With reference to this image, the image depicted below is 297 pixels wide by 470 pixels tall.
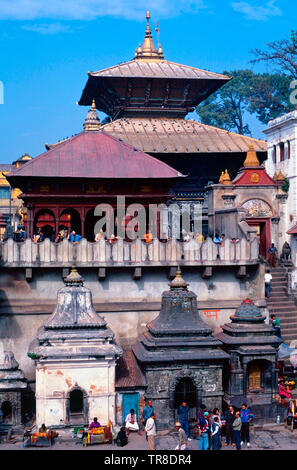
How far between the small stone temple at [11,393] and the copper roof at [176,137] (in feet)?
47.0

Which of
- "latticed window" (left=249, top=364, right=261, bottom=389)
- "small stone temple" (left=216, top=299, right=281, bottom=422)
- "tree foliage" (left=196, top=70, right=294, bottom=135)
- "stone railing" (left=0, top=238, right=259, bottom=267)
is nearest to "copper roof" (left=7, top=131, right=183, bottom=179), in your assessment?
"stone railing" (left=0, top=238, right=259, bottom=267)

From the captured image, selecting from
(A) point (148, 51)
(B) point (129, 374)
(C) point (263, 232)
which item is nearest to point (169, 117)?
(A) point (148, 51)

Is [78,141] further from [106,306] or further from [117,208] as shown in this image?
[106,306]

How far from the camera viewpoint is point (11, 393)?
21.9m

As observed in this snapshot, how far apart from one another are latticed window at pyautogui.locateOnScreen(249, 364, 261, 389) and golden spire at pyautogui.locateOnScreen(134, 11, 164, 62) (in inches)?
858

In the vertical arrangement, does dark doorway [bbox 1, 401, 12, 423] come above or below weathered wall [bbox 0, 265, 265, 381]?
below

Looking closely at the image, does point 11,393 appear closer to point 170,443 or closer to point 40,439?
point 40,439

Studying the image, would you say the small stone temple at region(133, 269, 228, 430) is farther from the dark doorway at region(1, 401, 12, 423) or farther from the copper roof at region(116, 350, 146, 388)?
the dark doorway at region(1, 401, 12, 423)

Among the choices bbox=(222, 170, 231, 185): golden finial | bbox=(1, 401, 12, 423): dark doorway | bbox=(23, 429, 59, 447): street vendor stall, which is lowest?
bbox=(23, 429, 59, 447): street vendor stall

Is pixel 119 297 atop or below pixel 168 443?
atop

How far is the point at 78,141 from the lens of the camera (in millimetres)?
28953

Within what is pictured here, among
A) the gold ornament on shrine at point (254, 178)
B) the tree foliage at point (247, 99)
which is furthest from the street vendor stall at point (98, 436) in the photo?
the tree foliage at point (247, 99)

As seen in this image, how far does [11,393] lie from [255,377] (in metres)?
7.88

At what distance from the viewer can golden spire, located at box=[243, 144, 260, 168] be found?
109ft
